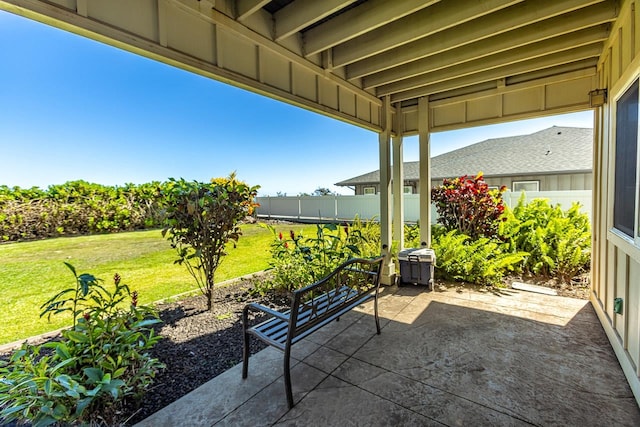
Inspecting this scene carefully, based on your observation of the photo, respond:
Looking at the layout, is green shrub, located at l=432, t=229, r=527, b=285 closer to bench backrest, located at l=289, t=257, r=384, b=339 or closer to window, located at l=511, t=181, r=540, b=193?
bench backrest, located at l=289, t=257, r=384, b=339

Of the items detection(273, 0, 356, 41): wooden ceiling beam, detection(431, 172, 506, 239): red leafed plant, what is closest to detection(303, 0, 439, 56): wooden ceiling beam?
detection(273, 0, 356, 41): wooden ceiling beam

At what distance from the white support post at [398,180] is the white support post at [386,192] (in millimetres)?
445

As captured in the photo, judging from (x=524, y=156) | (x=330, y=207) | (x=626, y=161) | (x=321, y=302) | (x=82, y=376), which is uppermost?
(x=524, y=156)

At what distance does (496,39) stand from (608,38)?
1104 mm

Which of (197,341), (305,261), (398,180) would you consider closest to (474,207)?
(398,180)

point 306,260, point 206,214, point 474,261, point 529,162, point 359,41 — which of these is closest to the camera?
point 359,41

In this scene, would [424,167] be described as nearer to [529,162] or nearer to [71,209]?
[529,162]

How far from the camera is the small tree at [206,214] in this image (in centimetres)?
345

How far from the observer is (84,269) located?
575 cm

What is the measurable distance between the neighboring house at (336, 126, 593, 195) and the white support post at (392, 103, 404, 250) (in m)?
7.79

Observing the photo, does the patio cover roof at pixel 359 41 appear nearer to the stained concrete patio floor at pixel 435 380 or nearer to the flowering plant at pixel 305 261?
the flowering plant at pixel 305 261

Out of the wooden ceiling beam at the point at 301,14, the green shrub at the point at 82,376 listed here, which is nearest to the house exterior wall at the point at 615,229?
the wooden ceiling beam at the point at 301,14

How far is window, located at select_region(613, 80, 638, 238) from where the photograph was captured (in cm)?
221

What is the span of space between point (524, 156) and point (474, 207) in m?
10.3
